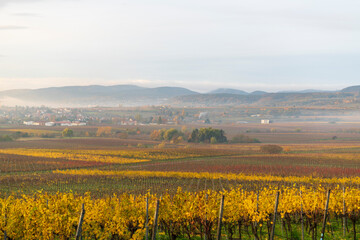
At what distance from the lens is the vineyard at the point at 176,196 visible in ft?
45.0

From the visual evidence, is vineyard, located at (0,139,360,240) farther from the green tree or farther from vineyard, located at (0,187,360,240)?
the green tree

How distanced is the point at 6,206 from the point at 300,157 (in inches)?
2248

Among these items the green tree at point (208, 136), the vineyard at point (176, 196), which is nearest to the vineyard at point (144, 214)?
the vineyard at point (176, 196)

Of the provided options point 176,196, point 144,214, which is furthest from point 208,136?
point 144,214

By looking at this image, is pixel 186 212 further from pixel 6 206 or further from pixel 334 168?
pixel 334 168

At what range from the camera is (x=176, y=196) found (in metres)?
15.6

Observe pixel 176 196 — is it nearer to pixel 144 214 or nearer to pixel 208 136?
pixel 144 214

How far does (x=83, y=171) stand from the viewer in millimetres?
47844

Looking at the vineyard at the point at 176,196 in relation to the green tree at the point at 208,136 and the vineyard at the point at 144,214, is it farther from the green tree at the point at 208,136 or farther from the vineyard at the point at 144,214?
the green tree at the point at 208,136

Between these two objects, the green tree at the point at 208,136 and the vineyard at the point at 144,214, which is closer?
the vineyard at the point at 144,214

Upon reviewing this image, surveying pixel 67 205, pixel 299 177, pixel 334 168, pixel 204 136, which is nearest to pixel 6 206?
pixel 67 205

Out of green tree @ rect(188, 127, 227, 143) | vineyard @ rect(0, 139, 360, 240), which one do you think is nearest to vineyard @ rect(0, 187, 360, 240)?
vineyard @ rect(0, 139, 360, 240)

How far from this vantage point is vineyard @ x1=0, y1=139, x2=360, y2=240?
45.0 feet

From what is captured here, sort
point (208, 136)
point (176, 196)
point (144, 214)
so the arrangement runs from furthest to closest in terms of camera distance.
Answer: point (208, 136) < point (176, 196) < point (144, 214)
